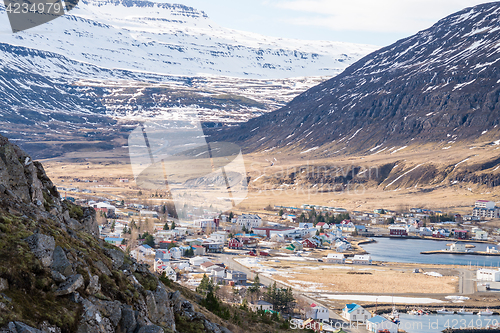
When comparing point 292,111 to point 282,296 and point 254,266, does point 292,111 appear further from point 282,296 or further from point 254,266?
point 282,296

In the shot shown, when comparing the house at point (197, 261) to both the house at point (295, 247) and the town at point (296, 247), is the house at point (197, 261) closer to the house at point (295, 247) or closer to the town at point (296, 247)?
the town at point (296, 247)

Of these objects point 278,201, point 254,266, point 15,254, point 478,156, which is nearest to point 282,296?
point 254,266

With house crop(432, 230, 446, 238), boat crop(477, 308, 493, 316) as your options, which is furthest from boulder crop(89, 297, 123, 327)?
house crop(432, 230, 446, 238)

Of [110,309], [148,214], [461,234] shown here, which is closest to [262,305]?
[110,309]

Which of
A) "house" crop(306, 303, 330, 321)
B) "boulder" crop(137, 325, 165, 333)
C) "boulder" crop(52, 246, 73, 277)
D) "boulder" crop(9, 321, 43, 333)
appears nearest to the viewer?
"boulder" crop(9, 321, 43, 333)

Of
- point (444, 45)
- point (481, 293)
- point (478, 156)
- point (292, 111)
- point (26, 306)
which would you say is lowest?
point (481, 293)

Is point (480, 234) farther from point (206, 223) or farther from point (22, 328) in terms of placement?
point (22, 328)

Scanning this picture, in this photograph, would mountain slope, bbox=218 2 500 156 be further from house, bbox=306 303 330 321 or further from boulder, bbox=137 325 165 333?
boulder, bbox=137 325 165 333

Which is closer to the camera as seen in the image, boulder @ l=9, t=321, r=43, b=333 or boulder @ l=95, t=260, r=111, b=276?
boulder @ l=9, t=321, r=43, b=333
